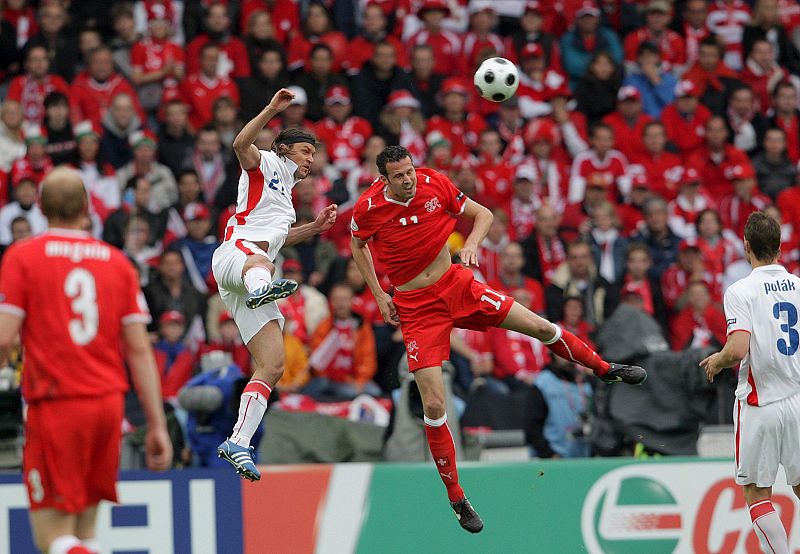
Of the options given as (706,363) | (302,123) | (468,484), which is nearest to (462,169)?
(302,123)

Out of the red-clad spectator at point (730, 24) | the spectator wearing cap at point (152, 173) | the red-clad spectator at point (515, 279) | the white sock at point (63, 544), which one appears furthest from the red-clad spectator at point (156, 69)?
the white sock at point (63, 544)

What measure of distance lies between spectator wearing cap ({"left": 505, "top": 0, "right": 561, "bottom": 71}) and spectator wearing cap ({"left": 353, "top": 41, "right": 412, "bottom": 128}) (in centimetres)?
185

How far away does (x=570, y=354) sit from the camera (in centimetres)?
1060

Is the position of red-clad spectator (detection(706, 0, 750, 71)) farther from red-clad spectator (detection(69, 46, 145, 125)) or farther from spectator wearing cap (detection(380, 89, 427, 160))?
red-clad spectator (detection(69, 46, 145, 125))

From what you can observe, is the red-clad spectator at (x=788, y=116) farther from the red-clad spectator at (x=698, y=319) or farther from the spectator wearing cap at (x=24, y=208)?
the spectator wearing cap at (x=24, y=208)

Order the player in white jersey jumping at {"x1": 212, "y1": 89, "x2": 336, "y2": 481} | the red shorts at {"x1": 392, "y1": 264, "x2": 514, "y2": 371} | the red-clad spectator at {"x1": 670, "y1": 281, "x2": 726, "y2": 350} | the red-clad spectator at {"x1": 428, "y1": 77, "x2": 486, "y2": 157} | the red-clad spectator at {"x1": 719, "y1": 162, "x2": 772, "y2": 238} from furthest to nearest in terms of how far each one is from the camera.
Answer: the red-clad spectator at {"x1": 428, "y1": 77, "x2": 486, "y2": 157}
the red-clad spectator at {"x1": 719, "y1": 162, "x2": 772, "y2": 238}
the red-clad spectator at {"x1": 670, "y1": 281, "x2": 726, "y2": 350}
the red shorts at {"x1": 392, "y1": 264, "x2": 514, "y2": 371}
the player in white jersey jumping at {"x1": 212, "y1": 89, "x2": 336, "y2": 481}

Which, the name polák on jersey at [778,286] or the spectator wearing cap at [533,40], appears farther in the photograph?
the spectator wearing cap at [533,40]

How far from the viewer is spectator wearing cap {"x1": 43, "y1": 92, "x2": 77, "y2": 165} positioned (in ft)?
52.7

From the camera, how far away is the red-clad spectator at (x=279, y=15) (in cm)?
1856

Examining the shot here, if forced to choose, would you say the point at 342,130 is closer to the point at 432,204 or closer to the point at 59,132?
the point at 59,132

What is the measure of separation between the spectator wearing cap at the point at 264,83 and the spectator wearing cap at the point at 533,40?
3.43 meters

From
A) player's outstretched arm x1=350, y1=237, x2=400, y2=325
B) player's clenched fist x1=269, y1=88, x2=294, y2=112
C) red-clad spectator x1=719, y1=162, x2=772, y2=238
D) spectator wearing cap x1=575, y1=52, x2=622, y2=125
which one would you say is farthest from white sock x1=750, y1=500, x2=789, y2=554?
spectator wearing cap x1=575, y1=52, x2=622, y2=125

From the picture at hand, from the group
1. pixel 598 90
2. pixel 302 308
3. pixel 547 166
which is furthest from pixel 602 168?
pixel 302 308

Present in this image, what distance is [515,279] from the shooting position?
15.1 metres
